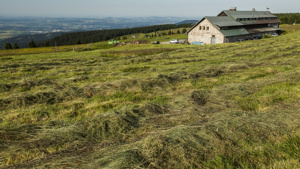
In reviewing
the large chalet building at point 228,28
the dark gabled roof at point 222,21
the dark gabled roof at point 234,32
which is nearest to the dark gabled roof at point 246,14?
the large chalet building at point 228,28

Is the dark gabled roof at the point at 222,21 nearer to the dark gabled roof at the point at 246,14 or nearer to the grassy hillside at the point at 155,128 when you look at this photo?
the dark gabled roof at the point at 246,14

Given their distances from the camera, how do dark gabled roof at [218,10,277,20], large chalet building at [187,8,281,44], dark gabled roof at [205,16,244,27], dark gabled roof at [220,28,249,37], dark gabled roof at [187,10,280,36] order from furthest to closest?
1. dark gabled roof at [218,10,277,20]
2. dark gabled roof at [205,16,244,27]
3. dark gabled roof at [187,10,280,36]
4. large chalet building at [187,8,281,44]
5. dark gabled roof at [220,28,249,37]

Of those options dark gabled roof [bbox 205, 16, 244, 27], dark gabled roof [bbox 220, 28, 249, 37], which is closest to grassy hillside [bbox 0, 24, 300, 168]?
dark gabled roof [bbox 220, 28, 249, 37]

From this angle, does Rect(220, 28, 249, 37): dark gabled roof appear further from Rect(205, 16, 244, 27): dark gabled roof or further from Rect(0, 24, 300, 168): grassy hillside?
Rect(0, 24, 300, 168): grassy hillside

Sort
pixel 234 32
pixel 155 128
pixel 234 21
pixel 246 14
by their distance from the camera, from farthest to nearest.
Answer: pixel 246 14 → pixel 234 21 → pixel 234 32 → pixel 155 128

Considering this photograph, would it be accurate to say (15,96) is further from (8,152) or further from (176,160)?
(176,160)

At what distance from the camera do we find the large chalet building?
53166mm

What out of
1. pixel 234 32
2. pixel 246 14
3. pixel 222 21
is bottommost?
pixel 234 32

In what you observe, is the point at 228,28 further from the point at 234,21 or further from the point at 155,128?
the point at 155,128

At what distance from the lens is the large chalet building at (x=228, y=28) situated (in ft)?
174

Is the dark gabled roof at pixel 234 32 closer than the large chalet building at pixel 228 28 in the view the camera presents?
Yes

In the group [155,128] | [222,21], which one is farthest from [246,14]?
[155,128]

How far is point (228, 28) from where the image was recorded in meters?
55.6

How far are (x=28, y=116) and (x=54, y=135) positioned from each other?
9.46 ft
